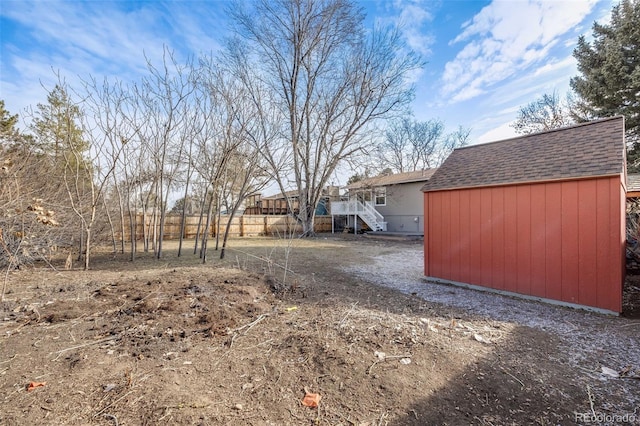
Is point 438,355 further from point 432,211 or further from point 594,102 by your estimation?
point 594,102

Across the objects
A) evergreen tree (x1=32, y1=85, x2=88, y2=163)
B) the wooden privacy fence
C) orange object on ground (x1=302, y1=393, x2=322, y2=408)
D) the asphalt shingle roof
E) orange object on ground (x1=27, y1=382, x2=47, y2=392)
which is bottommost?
orange object on ground (x1=302, y1=393, x2=322, y2=408)

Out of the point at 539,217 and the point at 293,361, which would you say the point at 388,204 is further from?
the point at 293,361

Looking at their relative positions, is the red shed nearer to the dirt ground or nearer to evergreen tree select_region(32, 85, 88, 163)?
the dirt ground

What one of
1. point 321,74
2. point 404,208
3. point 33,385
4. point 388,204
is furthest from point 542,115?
point 33,385

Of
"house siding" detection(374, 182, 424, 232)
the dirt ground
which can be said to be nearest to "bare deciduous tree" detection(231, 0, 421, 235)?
"house siding" detection(374, 182, 424, 232)

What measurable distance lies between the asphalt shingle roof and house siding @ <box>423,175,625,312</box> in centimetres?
14

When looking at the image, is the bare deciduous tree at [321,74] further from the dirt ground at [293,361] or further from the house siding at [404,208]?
the dirt ground at [293,361]

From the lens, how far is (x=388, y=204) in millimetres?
18531

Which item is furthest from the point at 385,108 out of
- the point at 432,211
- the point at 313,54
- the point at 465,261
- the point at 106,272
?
the point at 106,272

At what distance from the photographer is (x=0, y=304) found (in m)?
3.61

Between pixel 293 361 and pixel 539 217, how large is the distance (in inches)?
175

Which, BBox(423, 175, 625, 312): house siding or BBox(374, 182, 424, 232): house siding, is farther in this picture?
BBox(374, 182, 424, 232): house siding

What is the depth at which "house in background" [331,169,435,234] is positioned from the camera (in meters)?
16.9

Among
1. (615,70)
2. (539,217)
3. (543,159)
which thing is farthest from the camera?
(615,70)
